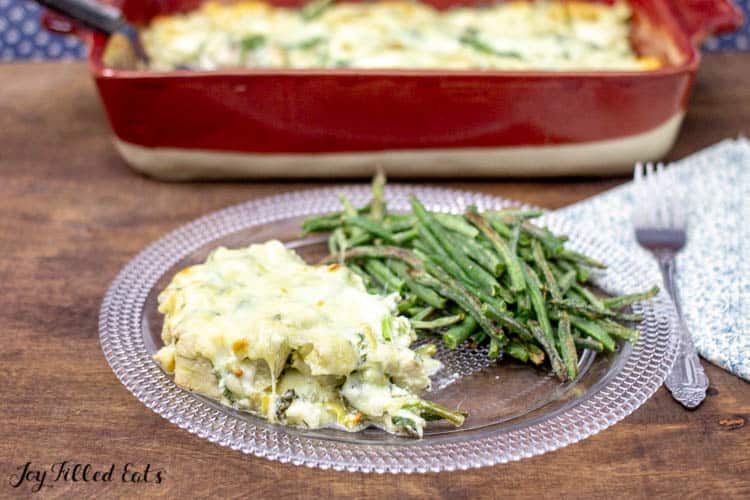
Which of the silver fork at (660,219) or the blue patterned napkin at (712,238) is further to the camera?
the silver fork at (660,219)

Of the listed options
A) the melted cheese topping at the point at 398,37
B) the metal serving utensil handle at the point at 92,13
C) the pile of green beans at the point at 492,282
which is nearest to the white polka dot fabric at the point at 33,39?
the melted cheese topping at the point at 398,37

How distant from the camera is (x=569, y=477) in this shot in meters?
1.89

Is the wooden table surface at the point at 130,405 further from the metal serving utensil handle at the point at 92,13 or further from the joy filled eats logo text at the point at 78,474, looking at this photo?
the metal serving utensil handle at the point at 92,13

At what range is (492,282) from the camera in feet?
7.33

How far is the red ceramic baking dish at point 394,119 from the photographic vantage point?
2.79 m

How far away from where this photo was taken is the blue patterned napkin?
89.9 inches

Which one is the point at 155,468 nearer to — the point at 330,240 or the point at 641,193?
the point at 330,240

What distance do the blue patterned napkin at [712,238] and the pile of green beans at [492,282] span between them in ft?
0.68

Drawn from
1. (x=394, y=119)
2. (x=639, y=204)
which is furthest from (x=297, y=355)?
(x=639, y=204)

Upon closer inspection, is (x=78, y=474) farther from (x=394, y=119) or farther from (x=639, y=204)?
(x=639, y=204)

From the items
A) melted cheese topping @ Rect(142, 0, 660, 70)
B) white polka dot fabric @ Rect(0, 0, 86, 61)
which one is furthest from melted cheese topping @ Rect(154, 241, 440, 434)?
white polka dot fabric @ Rect(0, 0, 86, 61)

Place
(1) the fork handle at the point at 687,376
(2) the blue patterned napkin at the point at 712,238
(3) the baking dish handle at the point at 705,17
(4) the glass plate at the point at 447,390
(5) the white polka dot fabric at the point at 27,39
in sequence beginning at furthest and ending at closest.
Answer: (5) the white polka dot fabric at the point at 27,39
(3) the baking dish handle at the point at 705,17
(2) the blue patterned napkin at the point at 712,238
(1) the fork handle at the point at 687,376
(4) the glass plate at the point at 447,390

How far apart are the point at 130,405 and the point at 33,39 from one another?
335cm

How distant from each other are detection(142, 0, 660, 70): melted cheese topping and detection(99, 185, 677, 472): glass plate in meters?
0.82
